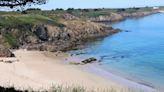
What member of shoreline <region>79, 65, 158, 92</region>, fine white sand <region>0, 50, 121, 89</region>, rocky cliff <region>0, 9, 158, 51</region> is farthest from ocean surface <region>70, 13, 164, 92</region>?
rocky cliff <region>0, 9, 158, 51</region>

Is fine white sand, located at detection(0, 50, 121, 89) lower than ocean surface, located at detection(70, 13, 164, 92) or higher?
higher

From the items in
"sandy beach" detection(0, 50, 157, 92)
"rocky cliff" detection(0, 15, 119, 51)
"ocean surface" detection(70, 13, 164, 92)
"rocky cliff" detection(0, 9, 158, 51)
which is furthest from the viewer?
"rocky cliff" detection(0, 9, 158, 51)

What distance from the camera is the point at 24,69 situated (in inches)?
1849

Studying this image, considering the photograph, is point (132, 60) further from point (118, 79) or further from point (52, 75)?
point (52, 75)

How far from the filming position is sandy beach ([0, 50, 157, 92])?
1482 inches

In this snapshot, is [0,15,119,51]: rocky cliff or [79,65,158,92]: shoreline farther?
[0,15,119,51]: rocky cliff

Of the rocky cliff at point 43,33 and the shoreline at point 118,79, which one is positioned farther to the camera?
the rocky cliff at point 43,33

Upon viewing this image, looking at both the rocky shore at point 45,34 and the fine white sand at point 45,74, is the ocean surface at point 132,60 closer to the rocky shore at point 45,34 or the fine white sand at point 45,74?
the fine white sand at point 45,74

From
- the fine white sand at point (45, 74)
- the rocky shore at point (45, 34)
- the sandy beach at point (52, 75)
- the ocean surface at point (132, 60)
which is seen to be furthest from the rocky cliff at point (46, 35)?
the sandy beach at point (52, 75)

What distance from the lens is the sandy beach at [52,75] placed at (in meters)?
37.6

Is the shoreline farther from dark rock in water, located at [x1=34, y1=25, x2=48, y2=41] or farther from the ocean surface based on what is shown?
dark rock in water, located at [x1=34, y1=25, x2=48, y2=41]

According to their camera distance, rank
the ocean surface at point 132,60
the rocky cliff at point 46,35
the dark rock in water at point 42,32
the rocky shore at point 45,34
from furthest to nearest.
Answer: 1. the dark rock in water at point 42,32
2. the rocky shore at point 45,34
3. the rocky cliff at point 46,35
4. the ocean surface at point 132,60

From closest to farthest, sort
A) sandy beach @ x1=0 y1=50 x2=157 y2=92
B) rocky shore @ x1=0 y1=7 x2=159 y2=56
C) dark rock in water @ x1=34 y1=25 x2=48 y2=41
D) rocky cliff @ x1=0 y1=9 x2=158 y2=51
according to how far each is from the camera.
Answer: sandy beach @ x1=0 y1=50 x2=157 y2=92, rocky shore @ x1=0 y1=7 x2=159 y2=56, rocky cliff @ x1=0 y1=9 x2=158 y2=51, dark rock in water @ x1=34 y1=25 x2=48 y2=41

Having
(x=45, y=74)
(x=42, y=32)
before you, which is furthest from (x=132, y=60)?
(x=42, y=32)
